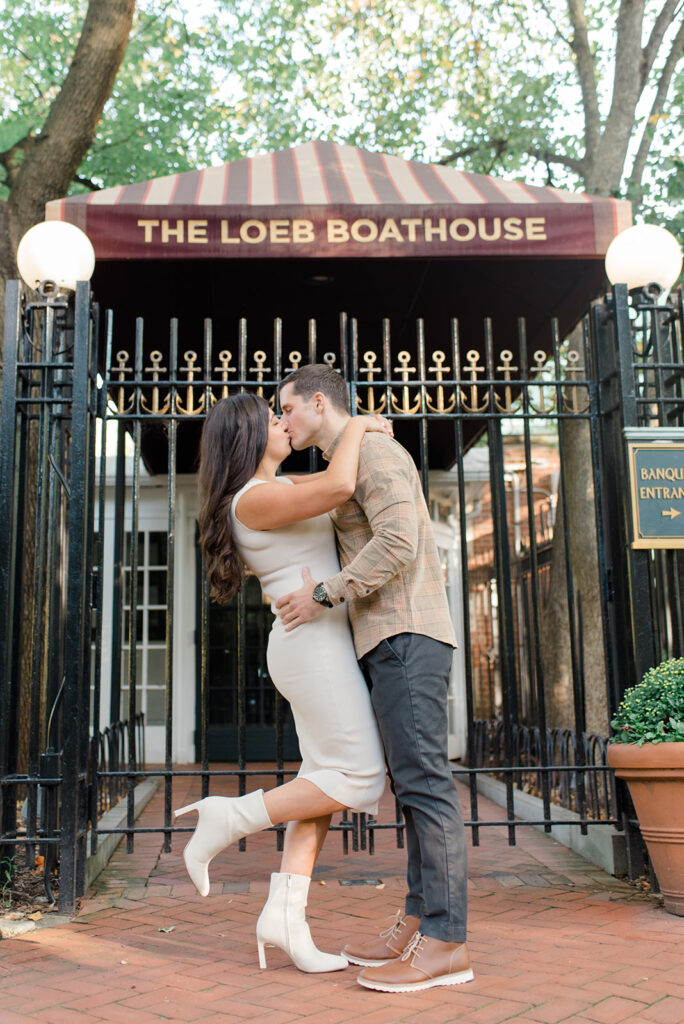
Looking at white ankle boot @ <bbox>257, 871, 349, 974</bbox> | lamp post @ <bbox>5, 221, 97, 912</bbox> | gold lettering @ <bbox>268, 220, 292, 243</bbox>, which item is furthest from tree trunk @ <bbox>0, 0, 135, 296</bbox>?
white ankle boot @ <bbox>257, 871, 349, 974</bbox>

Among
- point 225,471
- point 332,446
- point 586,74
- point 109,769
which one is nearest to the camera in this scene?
point 225,471

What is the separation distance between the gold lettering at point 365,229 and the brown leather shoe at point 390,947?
146 inches

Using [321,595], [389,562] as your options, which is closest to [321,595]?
[321,595]

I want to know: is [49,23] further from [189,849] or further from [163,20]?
[189,849]

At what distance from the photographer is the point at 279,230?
5.05 meters

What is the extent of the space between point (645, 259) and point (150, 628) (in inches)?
265

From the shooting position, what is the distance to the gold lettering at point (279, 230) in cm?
504

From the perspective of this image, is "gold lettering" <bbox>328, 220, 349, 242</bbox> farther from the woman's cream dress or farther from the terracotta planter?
the terracotta planter

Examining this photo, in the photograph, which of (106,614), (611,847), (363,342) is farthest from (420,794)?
(106,614)

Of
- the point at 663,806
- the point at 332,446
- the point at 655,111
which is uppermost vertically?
the point at 655,111

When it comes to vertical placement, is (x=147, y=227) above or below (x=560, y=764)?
above

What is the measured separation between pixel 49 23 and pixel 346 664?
990 centimetres

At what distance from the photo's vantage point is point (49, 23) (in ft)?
32.2

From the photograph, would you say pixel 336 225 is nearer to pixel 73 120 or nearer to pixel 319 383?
pixel 319 383
